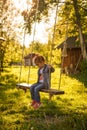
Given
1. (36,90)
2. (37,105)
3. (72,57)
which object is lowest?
(37,105)

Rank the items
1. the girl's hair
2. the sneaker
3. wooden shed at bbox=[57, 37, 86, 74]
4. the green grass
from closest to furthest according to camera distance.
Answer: the green grass
the girl's hair
the sneaker
wooden shed at bbox=[57, 37, 86, 74]

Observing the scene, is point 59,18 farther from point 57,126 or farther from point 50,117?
point 57,126

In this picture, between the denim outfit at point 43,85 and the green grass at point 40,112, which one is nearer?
the green grass at point 40,112

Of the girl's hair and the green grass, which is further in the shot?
the girl's hair

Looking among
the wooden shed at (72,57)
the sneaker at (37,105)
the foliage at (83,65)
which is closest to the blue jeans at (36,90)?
the sneaker at (37,105)

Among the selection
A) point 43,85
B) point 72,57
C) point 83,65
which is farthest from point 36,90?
point 72,57

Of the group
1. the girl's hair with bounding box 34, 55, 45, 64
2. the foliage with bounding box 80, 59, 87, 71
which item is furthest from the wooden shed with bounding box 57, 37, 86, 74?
the girl's hair with bounding box 34, 55, 45, 64

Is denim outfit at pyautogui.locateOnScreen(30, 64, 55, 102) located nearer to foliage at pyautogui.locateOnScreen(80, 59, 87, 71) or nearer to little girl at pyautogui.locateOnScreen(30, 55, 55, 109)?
little girl at pyautogui.locateOnScreen(30, 55, 55, 109)

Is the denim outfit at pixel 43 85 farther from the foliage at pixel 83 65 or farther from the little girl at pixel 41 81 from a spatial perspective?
the foliage at pixel 83 65

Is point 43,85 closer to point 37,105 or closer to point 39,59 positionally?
point 37,105

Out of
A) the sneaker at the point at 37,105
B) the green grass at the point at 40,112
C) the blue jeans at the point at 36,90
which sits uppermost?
the blue jeans at the point at 36,90

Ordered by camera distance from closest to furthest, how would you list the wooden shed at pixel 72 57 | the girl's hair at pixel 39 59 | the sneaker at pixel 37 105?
1. the girl's hair at pixel 39 59
2. the sneaker at pixel 37 105
3. the wooden shed at pixel 72 57

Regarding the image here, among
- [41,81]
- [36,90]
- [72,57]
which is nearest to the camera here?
[36,90]

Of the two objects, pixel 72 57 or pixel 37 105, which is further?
pixel 72 57
